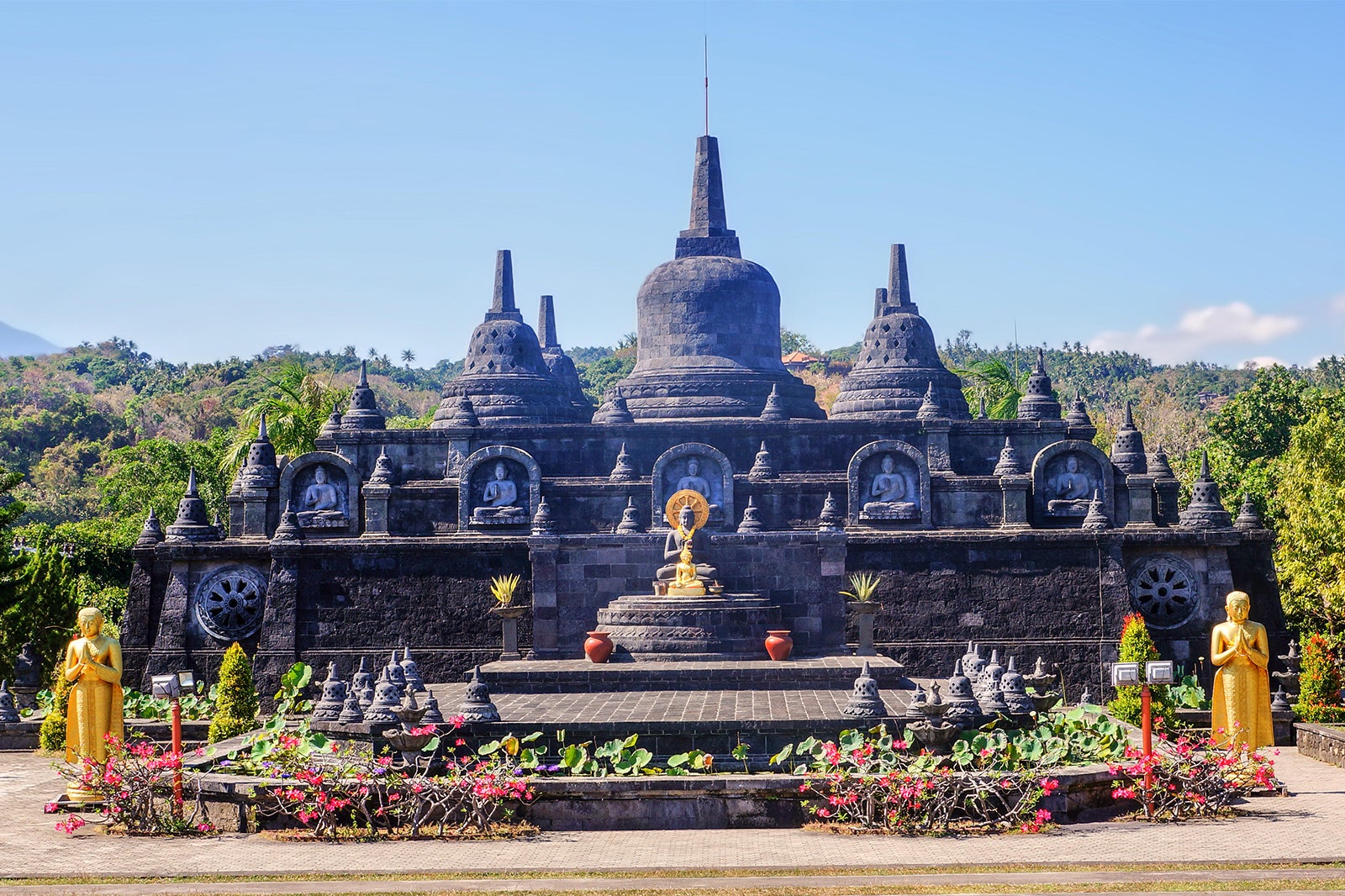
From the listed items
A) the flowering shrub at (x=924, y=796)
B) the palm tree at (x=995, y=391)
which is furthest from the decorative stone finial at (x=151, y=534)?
the palm tree at (x=995, y=391)

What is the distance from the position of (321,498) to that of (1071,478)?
17.1 metres

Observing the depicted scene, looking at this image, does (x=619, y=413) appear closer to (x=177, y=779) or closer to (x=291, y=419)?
(x=291, y=419)

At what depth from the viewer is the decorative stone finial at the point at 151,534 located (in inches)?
1419

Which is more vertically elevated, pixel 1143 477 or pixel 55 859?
pixel 1143 477

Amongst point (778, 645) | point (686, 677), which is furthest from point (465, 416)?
point (686, 677)

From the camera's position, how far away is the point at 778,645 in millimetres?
26250

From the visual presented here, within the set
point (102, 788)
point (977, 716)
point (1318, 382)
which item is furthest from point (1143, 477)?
point (1318, 382)

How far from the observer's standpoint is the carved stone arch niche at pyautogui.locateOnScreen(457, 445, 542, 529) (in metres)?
35.1

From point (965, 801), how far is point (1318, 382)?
79.0 meters

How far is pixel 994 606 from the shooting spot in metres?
32.6

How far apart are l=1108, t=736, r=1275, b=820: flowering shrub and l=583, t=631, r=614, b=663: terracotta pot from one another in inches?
370

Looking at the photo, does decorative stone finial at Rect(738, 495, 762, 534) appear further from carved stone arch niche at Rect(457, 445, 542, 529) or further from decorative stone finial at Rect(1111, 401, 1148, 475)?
decorative stone finial at Rect(1111, 401, 1148, 475)

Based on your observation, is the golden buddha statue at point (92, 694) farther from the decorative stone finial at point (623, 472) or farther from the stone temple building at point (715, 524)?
the decorative stone finial at point (623, 472)

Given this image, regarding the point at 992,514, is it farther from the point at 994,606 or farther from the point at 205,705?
the point at 205,705
